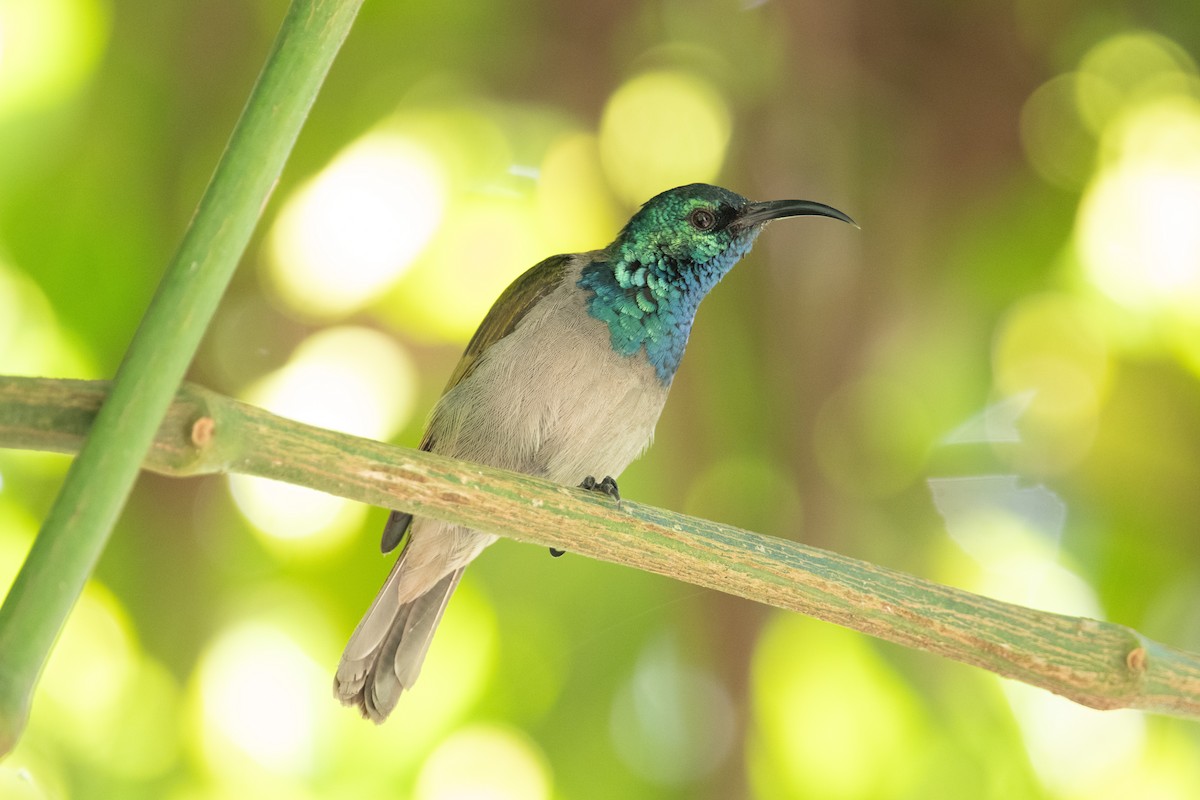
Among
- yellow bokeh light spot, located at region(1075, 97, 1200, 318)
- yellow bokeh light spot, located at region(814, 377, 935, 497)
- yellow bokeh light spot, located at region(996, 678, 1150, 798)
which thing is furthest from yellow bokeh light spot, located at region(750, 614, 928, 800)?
yellow bokeh light spot, located at region(1075, 97, 1200, 318)

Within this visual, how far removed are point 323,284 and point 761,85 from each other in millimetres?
1597

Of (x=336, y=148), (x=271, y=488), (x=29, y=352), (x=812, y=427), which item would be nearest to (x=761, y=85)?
(x=812, y=427)

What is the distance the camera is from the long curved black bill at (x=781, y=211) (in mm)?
2850

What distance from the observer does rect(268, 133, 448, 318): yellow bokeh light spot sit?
3.26 meters

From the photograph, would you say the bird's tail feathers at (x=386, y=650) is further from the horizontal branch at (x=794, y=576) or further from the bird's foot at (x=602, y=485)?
the horizontal branch at (x=794, y=576)

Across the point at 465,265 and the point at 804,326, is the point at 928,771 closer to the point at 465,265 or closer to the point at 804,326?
the point at 804,326

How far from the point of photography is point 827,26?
3832 millimetres

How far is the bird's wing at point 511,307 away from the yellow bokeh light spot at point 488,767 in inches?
26.4

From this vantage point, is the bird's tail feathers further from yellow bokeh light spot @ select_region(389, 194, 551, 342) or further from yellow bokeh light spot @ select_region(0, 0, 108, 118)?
yellow bokeh light spot @ select_region(0, 0, 108, 118)

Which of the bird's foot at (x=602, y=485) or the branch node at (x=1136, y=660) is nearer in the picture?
the branch node at (x=1136, y=660)

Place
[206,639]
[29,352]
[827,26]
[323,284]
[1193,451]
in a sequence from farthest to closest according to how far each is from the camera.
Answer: [827,26] → [1193,451] → [323,284] → [206,639] → [29,352]

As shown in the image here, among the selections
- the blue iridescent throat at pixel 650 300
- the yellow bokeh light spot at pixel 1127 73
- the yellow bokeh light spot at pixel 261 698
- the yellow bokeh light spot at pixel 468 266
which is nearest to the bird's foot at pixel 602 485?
the blue iridescent throat at pixel 650 300

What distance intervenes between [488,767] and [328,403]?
1.08 metres

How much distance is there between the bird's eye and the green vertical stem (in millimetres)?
1883
